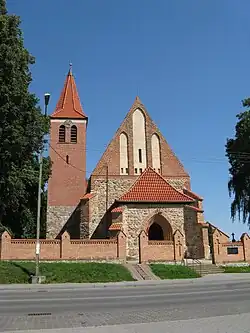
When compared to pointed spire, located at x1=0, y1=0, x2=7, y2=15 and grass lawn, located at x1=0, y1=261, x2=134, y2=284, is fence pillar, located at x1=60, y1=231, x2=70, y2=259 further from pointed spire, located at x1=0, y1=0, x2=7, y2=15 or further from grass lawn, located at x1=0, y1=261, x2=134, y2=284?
pointed spire, located at x1=0, y1=0, x2=7, y2=15

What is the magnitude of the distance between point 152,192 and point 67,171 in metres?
9.53

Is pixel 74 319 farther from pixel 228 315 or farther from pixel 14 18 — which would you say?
pixel 14 18

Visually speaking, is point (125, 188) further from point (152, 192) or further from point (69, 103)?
point (69, 103)

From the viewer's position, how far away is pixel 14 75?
80.1ft

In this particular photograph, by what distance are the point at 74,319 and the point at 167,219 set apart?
21810 millimetres

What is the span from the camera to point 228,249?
29359mm

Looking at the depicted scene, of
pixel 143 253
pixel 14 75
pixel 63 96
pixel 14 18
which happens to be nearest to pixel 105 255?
pixel 143 253

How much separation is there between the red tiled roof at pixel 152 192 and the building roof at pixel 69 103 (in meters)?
10.2

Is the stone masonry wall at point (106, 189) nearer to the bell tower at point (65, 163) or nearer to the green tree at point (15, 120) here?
the bell tower at point (65, 163)

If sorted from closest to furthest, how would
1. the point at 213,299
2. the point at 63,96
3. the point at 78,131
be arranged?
the point at 213,299 → the point at 78,131 → the point at 63,96

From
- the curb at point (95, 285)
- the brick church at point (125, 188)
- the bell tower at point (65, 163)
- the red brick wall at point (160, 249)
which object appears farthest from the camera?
the bell tower at point (65, 163)

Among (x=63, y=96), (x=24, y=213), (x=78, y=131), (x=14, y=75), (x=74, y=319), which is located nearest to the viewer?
(x=74, y=319)

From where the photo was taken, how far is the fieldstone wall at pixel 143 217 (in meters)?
29.3

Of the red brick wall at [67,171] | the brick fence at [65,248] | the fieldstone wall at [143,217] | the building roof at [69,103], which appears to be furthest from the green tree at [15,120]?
the building roof at [69,103]
